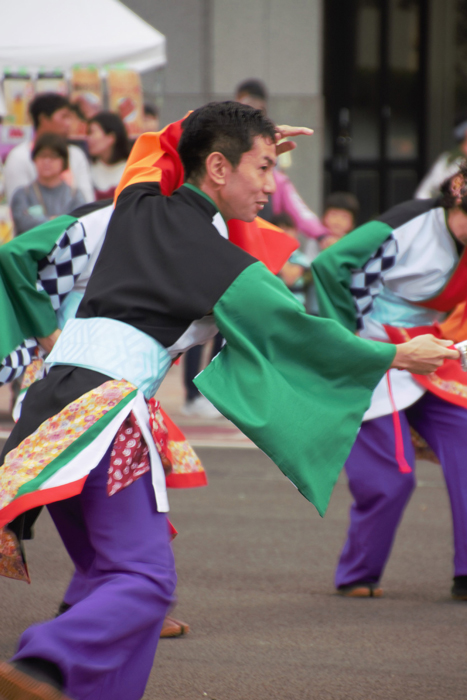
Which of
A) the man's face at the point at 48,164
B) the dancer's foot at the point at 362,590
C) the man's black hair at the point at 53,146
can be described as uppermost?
the man's black hair at the point at 53,146

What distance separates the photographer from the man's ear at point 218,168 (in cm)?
261

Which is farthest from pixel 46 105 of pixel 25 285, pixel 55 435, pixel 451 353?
pixel 55 435

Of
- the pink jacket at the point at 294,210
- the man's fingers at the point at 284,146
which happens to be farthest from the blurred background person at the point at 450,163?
the man's fingers at the point at 284,146

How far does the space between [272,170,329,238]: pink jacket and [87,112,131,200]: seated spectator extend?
1.09 metres

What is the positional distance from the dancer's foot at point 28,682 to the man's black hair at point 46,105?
5.82 m

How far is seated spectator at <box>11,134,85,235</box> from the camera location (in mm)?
6449

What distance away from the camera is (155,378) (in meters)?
2.55

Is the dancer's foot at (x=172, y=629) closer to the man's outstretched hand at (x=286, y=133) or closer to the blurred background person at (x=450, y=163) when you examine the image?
the man's outstretched hand at (x=286, y=133)

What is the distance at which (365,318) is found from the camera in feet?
13.4

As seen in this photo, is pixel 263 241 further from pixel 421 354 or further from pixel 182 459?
pixel 182 459

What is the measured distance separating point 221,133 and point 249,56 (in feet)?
31.5

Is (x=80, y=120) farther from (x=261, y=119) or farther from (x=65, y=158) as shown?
(x=261, y=119)

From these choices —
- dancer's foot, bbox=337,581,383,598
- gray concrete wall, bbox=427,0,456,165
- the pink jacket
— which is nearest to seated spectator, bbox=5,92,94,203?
the pink jacket

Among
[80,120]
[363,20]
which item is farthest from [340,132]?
[80,120]
